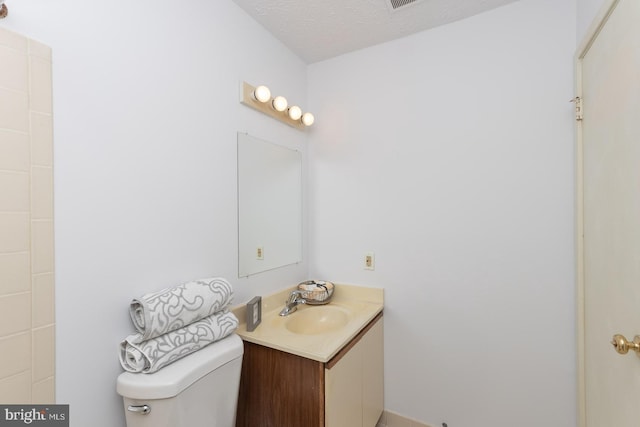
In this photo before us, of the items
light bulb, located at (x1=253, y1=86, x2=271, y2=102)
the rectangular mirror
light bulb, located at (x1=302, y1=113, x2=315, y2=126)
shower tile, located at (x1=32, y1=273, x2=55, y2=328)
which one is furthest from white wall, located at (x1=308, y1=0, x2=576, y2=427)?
shower tile, located at (x1=32, y1=273, x2=55, y2=328)

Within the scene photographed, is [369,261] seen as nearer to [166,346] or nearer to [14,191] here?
[166,346]

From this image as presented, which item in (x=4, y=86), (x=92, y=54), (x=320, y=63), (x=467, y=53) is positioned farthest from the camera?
(x=320, y=63)

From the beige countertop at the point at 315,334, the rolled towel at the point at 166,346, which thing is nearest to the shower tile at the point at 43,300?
the rolled towel at the point at 166,346

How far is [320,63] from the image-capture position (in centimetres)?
194

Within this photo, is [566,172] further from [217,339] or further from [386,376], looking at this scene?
[217,339]

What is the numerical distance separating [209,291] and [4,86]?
0.85 meters

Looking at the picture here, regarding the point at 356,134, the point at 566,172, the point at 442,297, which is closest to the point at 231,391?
the point at 442,297

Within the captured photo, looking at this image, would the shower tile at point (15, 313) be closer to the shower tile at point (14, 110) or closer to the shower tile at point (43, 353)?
the shower tile at point (43, 353)

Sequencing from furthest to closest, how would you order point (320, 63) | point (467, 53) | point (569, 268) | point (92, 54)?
point (320, 63) → point (467, 53) → point (569, 268) → point (92, 54)

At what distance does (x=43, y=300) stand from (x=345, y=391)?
1160 millimetres

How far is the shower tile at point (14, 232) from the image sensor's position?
28.2 inches

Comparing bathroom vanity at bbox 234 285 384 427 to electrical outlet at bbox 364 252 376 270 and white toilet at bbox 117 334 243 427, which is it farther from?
electrical outlet at bbox 364 252 376 270

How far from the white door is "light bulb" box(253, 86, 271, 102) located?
1367 mm

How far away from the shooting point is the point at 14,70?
0.73 m
